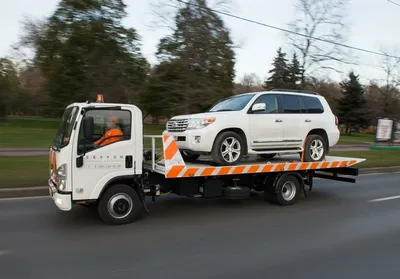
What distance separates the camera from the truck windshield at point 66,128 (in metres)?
6.14

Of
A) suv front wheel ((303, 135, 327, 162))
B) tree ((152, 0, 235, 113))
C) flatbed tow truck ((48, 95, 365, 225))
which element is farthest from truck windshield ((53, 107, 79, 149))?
tree ((152, 0, 235, 113))

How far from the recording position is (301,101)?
8.88 m

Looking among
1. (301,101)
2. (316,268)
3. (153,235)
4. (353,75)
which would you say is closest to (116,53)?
(301,101)

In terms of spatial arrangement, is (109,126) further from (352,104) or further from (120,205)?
(352,104)

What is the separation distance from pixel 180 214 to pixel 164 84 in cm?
1420

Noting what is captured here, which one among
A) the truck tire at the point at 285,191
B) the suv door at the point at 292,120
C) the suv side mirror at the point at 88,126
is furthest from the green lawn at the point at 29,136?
the suv door at the point at 292,120

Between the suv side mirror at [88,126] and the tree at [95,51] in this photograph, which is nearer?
the suv side mirror at [88,126]

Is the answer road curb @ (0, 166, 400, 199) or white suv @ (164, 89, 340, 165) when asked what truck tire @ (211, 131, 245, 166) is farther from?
road curb @ (0, 166, 400, 199)

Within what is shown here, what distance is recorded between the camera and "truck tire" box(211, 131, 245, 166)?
7582mm

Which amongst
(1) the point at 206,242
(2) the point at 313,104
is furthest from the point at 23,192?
(2) the point at 313,104

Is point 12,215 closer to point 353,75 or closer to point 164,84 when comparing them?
point 164,84

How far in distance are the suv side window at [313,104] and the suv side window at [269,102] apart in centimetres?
91

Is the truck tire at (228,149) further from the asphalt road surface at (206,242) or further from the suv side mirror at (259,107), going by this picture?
the asphalt road surface at (206,242)

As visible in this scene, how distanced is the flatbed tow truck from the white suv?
0.51 metres
